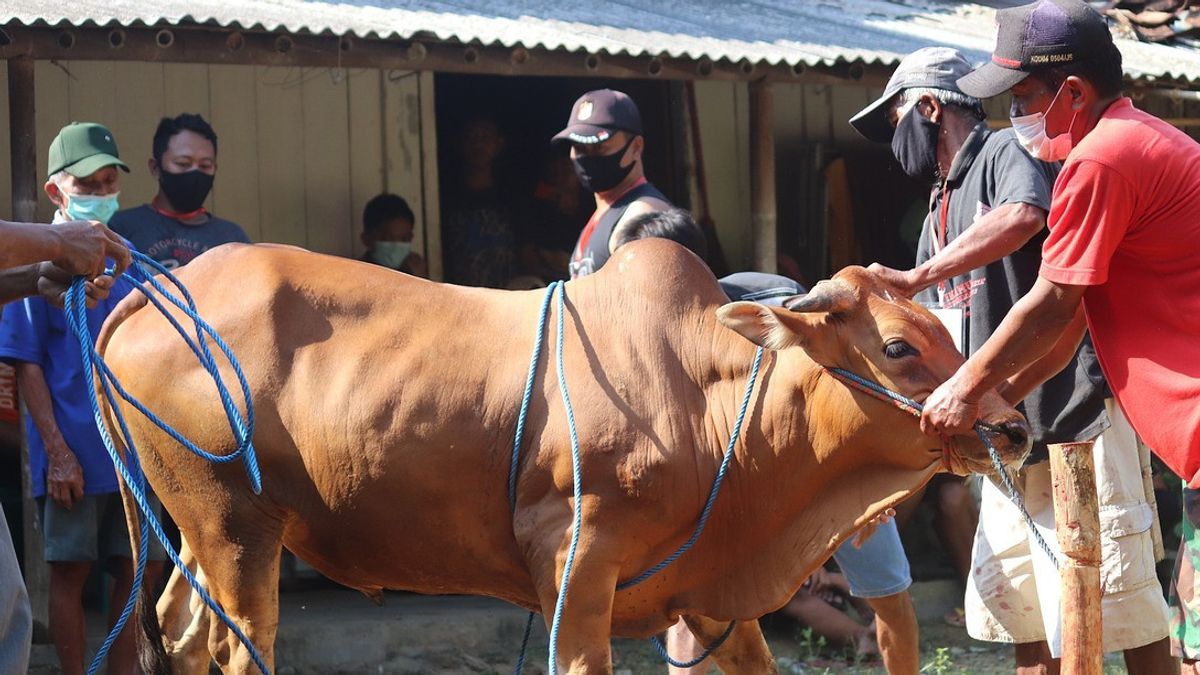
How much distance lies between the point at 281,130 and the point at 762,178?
2.87 metres

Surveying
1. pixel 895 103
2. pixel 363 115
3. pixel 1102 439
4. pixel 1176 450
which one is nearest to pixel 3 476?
pixel 363 115

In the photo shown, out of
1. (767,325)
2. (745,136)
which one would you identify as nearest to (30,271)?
(767,325)

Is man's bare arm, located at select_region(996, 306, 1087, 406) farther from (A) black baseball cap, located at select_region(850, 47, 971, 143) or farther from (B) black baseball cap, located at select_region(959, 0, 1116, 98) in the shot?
(A) black baseball cap, located at select_region(850, 47, 971, 143)

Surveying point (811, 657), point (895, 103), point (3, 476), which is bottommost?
point (811, 657)

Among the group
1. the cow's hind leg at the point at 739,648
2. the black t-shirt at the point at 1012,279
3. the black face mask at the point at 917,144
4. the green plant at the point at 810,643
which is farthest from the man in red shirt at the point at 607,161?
the green plant at the point at 810,643

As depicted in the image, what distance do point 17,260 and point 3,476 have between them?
416 cm

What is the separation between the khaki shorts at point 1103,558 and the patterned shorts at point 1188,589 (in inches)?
26.9

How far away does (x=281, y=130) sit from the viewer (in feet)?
30.2

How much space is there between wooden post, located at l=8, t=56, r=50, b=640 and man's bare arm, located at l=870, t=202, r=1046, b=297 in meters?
3.86

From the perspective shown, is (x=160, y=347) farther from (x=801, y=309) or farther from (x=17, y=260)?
(x=801, y=309)

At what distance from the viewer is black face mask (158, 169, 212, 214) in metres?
6.56

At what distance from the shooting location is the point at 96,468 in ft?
20.0

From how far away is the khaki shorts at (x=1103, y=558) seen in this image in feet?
16.3

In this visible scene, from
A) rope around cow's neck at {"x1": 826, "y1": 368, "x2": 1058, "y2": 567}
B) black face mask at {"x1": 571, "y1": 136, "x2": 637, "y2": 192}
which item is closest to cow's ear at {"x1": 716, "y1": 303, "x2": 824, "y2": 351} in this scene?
rope around cow's neck at {"x1": 826, "y1": 368, "x2": 1058, "y2": 567}
